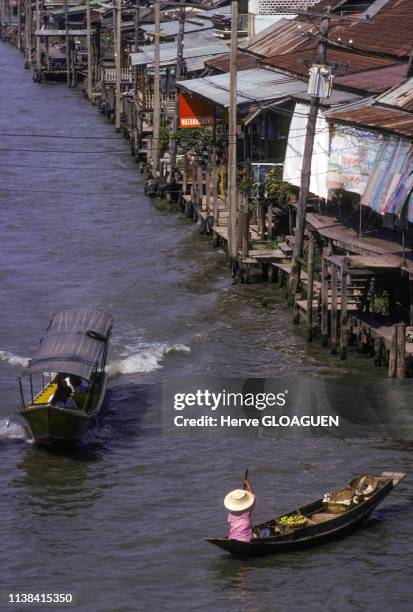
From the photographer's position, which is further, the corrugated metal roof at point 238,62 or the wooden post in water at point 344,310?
the corrugated metal roof at point 238,62

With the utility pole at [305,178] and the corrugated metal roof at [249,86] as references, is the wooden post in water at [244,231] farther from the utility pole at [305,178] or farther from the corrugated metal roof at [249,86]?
the corrugated metal roof at [249,86]

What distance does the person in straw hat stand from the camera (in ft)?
62.0

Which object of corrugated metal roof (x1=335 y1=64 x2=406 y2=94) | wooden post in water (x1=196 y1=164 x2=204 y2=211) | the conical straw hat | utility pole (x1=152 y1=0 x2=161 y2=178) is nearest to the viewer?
the conical straw hat

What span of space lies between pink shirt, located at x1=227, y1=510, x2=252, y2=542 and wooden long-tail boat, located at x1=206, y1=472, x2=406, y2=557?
9 centimetres

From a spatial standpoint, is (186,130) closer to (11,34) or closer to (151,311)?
(151,311)

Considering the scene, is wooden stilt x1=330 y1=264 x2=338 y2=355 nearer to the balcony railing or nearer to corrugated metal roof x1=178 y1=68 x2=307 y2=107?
corrugated metal roof x1=178 y1=68 x2=307 y2=107

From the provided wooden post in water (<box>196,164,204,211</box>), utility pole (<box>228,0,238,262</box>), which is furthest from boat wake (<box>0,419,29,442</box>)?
wooden post in water (<box>196,164,204,211</box>)

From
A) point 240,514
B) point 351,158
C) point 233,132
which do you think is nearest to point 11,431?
point 240,514

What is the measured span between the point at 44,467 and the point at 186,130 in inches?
1053

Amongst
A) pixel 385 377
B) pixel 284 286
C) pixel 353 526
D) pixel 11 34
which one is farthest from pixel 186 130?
pixel 11 34

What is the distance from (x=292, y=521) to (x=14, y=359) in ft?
36.6

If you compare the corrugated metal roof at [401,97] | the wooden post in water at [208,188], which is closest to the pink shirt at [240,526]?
the corrugated metal roof at [401,97]

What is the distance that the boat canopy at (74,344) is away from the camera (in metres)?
23.7

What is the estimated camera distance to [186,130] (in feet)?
159
